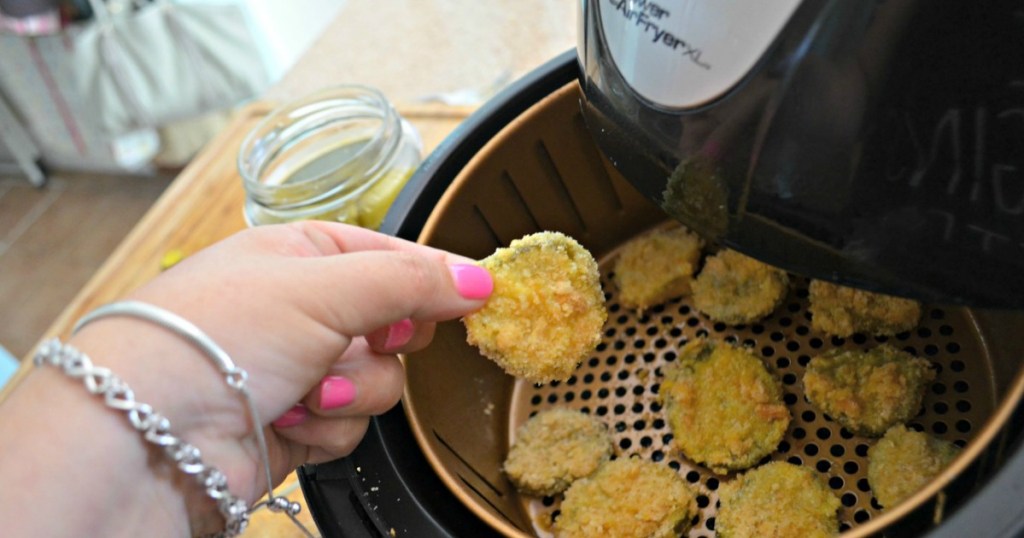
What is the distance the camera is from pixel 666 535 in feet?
1.79

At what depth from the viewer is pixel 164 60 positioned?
182 centimetres

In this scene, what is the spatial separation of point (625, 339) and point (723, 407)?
121 millimetres

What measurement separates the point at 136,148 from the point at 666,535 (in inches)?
79.6

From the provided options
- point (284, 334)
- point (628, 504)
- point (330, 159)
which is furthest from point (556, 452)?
point (330, 159)

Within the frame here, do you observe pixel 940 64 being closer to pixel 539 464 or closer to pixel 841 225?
pixel 841 225

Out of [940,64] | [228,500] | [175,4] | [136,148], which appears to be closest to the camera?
[940,64]

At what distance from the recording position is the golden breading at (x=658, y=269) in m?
0.68

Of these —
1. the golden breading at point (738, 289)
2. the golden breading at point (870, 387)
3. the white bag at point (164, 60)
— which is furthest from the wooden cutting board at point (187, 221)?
the white bag at point (164, 60)

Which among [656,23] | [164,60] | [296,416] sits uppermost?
[656,23]

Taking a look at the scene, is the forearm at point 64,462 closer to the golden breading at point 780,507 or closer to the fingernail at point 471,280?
the fingernail at point 471,280

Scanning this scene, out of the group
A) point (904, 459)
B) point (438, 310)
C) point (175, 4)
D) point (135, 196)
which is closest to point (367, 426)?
point (438, 310)

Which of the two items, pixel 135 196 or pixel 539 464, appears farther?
pixel 135 196

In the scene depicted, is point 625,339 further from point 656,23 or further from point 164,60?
point 164,60

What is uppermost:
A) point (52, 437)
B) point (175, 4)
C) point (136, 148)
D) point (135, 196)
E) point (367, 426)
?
point (52, 437)
